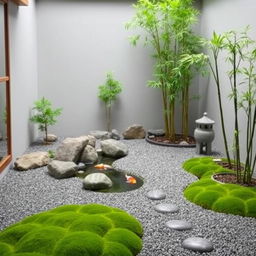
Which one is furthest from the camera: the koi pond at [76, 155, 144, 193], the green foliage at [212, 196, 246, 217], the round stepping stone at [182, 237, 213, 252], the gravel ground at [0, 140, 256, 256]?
the koi pond at [76, 155, 144, 193]

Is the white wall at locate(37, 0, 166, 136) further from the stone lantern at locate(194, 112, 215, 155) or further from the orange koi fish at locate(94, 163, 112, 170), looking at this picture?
the orange koi fish at locate(94, 163, 112, 170)

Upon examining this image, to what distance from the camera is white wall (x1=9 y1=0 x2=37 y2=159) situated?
508 cm

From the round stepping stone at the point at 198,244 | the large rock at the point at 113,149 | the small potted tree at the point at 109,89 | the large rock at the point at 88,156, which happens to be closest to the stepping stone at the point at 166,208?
the round stepping stone at the point at 198,244

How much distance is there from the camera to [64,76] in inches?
285

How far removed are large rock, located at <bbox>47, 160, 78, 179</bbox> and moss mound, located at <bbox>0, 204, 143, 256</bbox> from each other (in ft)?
4.25

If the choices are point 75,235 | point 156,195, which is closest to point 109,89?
point 156,195

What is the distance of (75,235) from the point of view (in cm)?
262

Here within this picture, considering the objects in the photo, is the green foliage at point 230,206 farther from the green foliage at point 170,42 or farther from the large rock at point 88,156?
the green foliage at point 170,42

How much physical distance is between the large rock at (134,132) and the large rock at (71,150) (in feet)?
5.99

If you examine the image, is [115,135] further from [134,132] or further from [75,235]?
[75,235]

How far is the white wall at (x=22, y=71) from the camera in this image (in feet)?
16.7

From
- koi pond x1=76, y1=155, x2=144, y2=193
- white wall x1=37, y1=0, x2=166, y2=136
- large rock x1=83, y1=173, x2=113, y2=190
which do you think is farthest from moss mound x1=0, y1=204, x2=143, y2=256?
white wall x1=37, y1=0, x2=166, y2=136

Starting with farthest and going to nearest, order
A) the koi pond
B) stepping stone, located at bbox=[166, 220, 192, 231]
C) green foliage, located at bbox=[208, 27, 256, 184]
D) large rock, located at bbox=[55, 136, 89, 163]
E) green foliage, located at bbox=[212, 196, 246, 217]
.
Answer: large rock, located at bbox=[55, 136, 89, 163] → the koi pond → green foliage, located at bbox=[208, 27, 256, 184] → green foliage, located at bbox=[212, 196, 246, 217] → stepping stone, located at bbox=[166, 220, 192, 231]

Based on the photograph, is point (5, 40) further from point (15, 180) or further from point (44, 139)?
point (44, 139)
